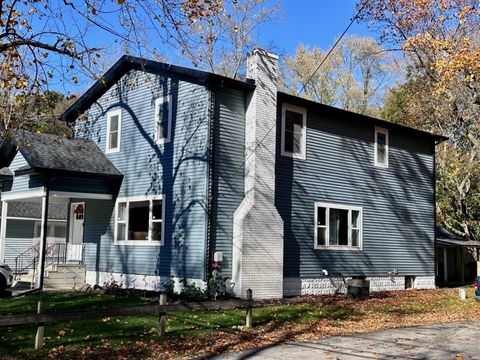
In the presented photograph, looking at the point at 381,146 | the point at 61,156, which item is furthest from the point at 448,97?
the point at 61,156

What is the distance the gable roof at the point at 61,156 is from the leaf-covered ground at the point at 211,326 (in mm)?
4105

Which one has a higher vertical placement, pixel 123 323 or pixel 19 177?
pixel 19 177

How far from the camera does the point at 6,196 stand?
2027 cm

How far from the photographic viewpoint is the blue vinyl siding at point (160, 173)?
17266mm

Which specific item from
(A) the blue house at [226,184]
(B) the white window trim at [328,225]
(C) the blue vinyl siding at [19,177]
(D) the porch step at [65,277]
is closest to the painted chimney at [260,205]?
(A) the blue house at [226,184]

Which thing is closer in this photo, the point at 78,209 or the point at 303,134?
the point at 303,134

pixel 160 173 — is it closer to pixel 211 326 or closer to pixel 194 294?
pixel 194 294

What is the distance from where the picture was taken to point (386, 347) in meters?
10.4

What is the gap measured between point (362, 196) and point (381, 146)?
2458 millimetres

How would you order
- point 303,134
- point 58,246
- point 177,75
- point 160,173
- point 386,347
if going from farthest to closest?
point 58,246, point 303,134, point 160,173, point 177,75, point 386,347

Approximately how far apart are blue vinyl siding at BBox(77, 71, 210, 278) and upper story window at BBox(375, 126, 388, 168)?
27.2 ft

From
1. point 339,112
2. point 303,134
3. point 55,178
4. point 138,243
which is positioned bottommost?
point 138,243

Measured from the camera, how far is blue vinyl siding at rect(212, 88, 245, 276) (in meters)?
17.1

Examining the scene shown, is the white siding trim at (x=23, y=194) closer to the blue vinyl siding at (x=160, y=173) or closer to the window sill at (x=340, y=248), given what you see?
the blue vinyl siding at (x=160, y=173)
